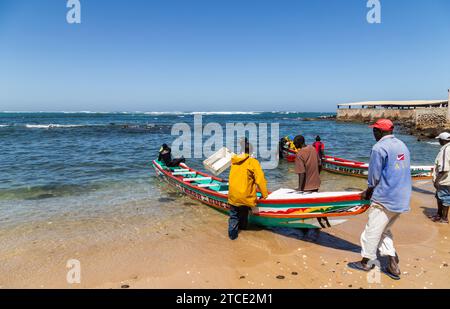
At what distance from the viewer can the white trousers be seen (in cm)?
443

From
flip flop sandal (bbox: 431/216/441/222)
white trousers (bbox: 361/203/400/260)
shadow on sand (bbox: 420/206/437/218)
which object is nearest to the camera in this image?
white trousers (bbox: 361/203/400/260)

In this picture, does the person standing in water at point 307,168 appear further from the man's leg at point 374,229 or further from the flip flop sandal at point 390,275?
the flip flop sandal at point 390,275

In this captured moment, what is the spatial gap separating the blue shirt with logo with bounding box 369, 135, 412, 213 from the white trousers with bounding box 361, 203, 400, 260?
0.14 m

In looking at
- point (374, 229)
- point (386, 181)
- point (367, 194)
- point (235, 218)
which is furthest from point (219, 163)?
point (386, 181)

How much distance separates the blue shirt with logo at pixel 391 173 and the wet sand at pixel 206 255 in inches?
51.0

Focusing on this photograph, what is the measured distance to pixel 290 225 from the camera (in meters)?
6.59

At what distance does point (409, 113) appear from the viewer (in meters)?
56.3

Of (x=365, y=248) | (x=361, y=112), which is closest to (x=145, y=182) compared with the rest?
(x=365, y=248)

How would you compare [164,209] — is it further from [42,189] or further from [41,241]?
[42,189]

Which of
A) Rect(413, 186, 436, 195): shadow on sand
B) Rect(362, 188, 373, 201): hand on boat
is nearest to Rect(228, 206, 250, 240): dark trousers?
Rect(362, 188, 373, 201): hand on boat

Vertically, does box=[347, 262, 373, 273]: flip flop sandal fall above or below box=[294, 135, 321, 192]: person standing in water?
below

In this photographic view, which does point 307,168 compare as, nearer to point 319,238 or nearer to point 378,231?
point 319,238

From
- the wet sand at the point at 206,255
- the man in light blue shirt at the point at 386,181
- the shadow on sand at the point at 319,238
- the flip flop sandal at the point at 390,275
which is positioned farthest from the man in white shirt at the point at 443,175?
the flip flop sandal at the point at 390,275

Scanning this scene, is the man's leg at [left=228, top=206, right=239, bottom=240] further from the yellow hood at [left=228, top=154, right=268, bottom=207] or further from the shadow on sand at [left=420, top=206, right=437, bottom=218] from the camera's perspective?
the shadow on sand at [left=420, top=206, right=437, bottom=218]
